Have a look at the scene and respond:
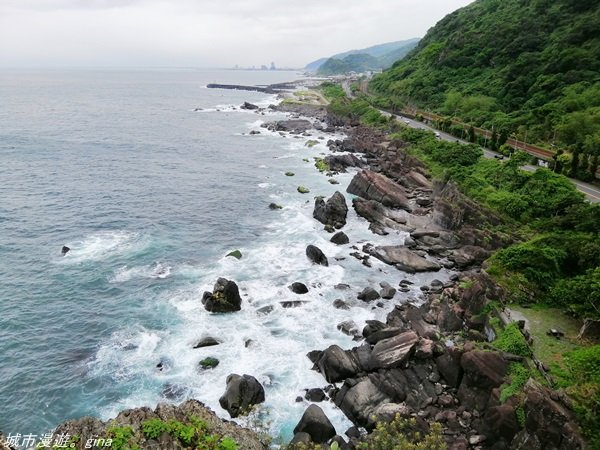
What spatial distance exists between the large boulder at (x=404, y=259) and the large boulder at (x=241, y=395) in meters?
23.2

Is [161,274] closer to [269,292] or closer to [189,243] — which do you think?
[189,243]

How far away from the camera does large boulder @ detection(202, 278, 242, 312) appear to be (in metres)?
34.9

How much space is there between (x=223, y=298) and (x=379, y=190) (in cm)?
3410

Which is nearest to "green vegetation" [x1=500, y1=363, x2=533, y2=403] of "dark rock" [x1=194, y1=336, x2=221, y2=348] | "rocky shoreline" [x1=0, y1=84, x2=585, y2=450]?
"rocky shoreline" [x1=0, y1=84, x2=585, y2=450]

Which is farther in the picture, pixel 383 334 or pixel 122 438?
pixel 383 334


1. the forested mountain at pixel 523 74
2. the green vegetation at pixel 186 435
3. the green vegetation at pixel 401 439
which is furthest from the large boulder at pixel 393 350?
the forested mountain at pixel 523 74

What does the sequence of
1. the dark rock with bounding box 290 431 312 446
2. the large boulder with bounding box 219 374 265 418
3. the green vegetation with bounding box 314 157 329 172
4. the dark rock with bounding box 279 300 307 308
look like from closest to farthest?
the dark rock with bounding box 290 431 312 446
the large boulder with bounding box 219 374 265 418
the dark rock with bounding box 279 300 307 308
the green vegetation with bounding box 314 157 329 172

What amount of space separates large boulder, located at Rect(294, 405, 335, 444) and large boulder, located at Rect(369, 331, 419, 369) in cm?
592

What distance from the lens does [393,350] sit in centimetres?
2727

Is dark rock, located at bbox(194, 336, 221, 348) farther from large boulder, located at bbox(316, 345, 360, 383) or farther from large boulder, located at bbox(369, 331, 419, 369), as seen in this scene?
large boulder, located at bbox(369, 331, 419, 369)

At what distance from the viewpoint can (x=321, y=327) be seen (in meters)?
33.3

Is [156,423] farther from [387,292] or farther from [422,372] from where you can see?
[387,292]

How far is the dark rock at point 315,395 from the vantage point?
25719 mm

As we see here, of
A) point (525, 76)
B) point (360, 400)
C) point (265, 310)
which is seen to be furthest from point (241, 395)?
point (525, 76)
